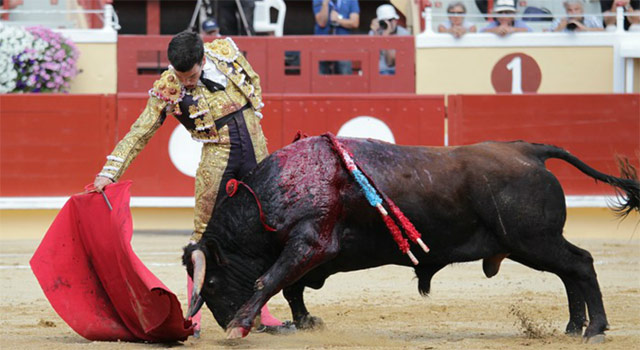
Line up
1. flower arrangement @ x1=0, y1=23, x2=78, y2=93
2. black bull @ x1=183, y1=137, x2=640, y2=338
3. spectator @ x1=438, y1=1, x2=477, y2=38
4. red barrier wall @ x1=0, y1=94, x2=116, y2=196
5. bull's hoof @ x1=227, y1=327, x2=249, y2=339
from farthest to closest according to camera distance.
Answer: spectator @ x1=438, y1=1, x2=477, y2=38 → flower arrangement @ x1=0, y1=23, x2=78, y2=93 → red barrier wall @ x1=0, y1=94, x2=116, y2=196 → black bull @ x1=183, y1=137, x2=640, y2=338 → bull's hoof @ x1=227, y1=327, x2=249, y2=339

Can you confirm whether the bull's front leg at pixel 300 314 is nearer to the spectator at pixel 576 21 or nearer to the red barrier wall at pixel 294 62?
the red barrier wall at pixel 294 62

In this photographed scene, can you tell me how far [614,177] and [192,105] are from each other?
1.99 metres

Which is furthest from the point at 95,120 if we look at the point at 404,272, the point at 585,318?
the point at 585,318

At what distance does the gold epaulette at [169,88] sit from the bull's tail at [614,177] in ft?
5.43

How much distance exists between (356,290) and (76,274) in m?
2.28

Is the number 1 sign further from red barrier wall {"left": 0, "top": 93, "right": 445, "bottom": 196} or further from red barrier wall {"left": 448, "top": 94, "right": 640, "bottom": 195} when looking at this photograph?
red barrier wall {"left": 0, "top": 93, "right": 445, "bottom": 196}

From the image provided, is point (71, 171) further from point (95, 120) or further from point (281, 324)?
point (281, 324)

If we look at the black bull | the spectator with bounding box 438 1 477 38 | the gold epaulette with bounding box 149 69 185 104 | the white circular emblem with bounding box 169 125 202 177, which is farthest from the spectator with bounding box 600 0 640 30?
the gold epaulette with bounding box 149 69 185 104

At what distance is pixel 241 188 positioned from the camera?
4.72 meters

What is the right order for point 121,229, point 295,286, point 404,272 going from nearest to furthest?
point 121,229
point 295,286
point 404,272

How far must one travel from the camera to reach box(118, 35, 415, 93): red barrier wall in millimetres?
11047

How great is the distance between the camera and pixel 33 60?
10.6 meters

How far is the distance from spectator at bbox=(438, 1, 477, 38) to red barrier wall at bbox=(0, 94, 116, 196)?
3.65 m

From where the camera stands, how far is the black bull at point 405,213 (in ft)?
15.2
